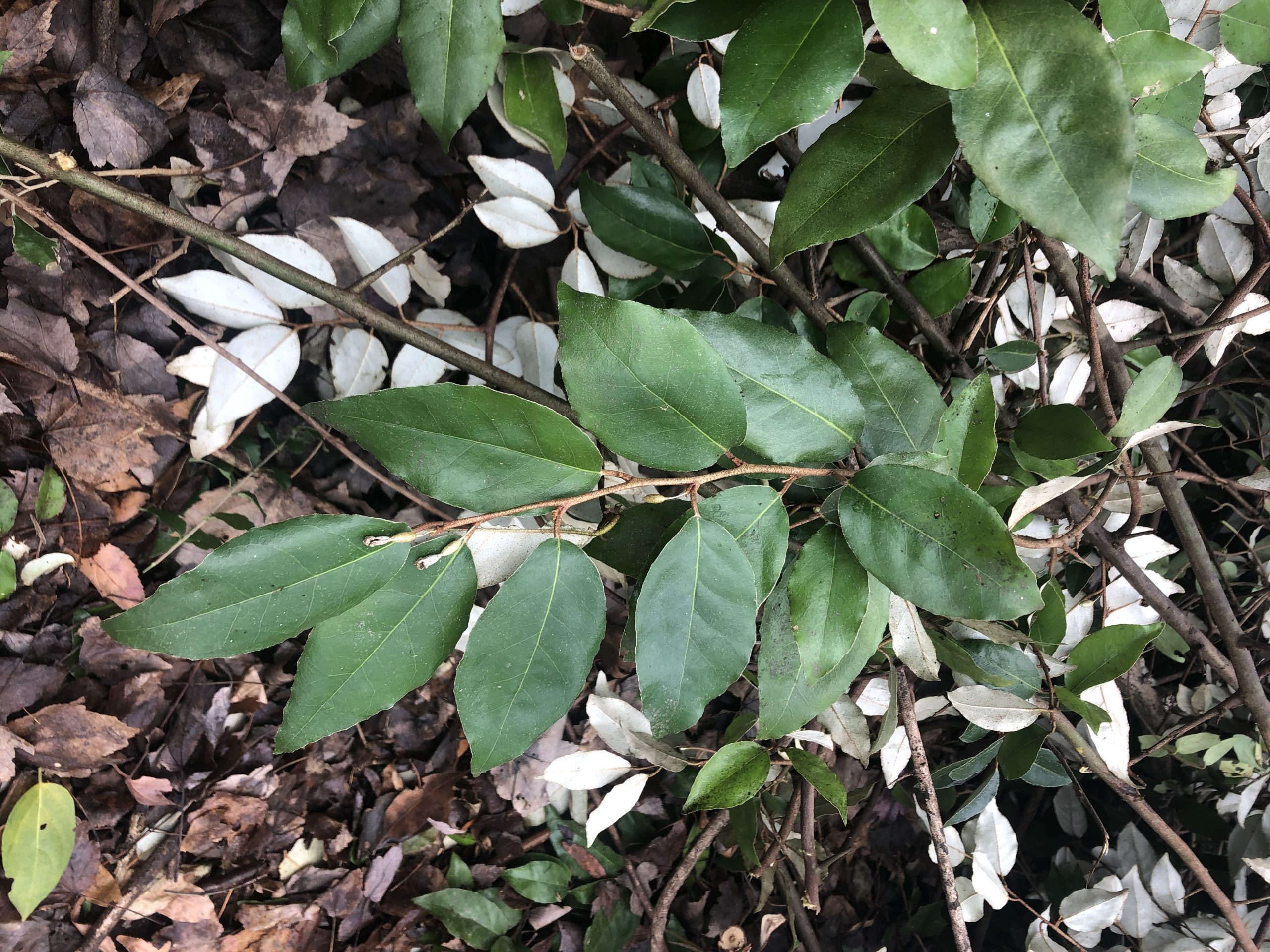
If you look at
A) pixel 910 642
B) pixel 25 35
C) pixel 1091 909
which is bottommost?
pixel 1091 909

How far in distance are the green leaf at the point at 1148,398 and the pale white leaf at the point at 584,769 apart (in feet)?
2.27

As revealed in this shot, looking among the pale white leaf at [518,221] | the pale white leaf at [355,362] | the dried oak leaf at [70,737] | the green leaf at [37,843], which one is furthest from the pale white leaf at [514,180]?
the green leaf at [37,843]

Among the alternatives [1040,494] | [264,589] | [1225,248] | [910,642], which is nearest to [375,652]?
[264,589]

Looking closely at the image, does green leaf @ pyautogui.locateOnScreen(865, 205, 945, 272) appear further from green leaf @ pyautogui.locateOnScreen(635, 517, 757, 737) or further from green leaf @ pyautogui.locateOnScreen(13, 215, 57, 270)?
green leaf @ pyautogui.locateOnScreen(13, 215, 57, 270)

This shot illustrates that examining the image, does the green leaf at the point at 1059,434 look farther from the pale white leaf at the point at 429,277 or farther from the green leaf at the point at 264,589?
the pale white leaf at the point at 429,277

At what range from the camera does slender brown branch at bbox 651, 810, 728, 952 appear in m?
0.93

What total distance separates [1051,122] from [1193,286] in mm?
611

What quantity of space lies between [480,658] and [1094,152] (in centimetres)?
52

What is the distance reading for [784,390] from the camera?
1.90 ft

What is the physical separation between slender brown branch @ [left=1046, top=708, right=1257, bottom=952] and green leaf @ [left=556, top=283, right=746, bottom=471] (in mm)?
516

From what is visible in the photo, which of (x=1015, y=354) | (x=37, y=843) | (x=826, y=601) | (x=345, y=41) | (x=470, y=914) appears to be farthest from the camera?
(x=470, y=914)

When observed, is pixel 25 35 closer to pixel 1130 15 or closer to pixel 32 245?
pixel 32 245

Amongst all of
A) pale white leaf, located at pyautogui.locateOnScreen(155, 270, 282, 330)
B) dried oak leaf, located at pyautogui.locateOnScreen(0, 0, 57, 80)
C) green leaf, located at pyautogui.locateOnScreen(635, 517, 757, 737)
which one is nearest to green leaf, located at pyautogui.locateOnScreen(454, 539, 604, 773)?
green leaf, located at pyautogui.locateOnScreen(635, 517, 757, 737)

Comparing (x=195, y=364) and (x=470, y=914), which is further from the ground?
(x=195, y=364)
